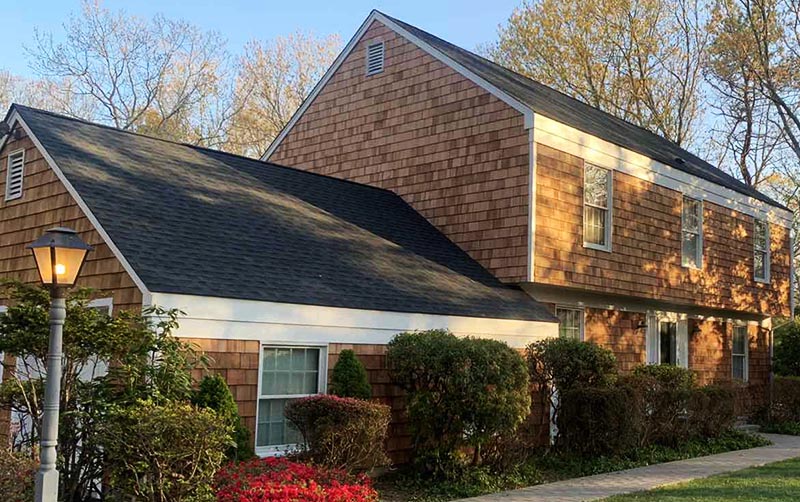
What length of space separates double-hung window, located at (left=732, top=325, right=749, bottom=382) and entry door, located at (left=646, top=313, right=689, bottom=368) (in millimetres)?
2623

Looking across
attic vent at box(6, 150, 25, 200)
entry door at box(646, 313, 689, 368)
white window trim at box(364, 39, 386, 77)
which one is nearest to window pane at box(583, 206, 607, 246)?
entry door at box(646, 313, 689, 368)

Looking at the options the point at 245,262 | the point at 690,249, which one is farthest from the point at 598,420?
the point at 690,249

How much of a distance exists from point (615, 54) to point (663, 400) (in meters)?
19.2

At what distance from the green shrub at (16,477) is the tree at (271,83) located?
27.0m

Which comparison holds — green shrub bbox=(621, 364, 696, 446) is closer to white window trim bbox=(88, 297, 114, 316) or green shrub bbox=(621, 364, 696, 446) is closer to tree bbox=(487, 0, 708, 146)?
white window trim bbox=(88, 297, 114, 316)

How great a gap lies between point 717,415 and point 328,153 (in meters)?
9.04

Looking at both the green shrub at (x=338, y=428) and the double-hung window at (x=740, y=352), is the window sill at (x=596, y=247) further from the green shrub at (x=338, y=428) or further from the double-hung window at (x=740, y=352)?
the double-hung window at (x=740, y=352)

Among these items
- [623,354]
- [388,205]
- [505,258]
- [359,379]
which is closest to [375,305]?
[359,379]

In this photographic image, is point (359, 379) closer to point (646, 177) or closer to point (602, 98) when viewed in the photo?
point (646, 177)

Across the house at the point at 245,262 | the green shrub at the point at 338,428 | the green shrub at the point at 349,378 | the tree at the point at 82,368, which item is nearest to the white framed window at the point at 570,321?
the house at the point at 245,262

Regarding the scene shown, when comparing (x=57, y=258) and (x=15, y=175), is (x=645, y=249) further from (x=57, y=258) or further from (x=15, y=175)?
(x=57, y=258)

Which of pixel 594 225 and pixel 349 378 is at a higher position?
pixel 594 225

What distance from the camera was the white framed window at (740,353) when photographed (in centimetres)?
1991

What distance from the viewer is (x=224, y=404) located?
326 inches
